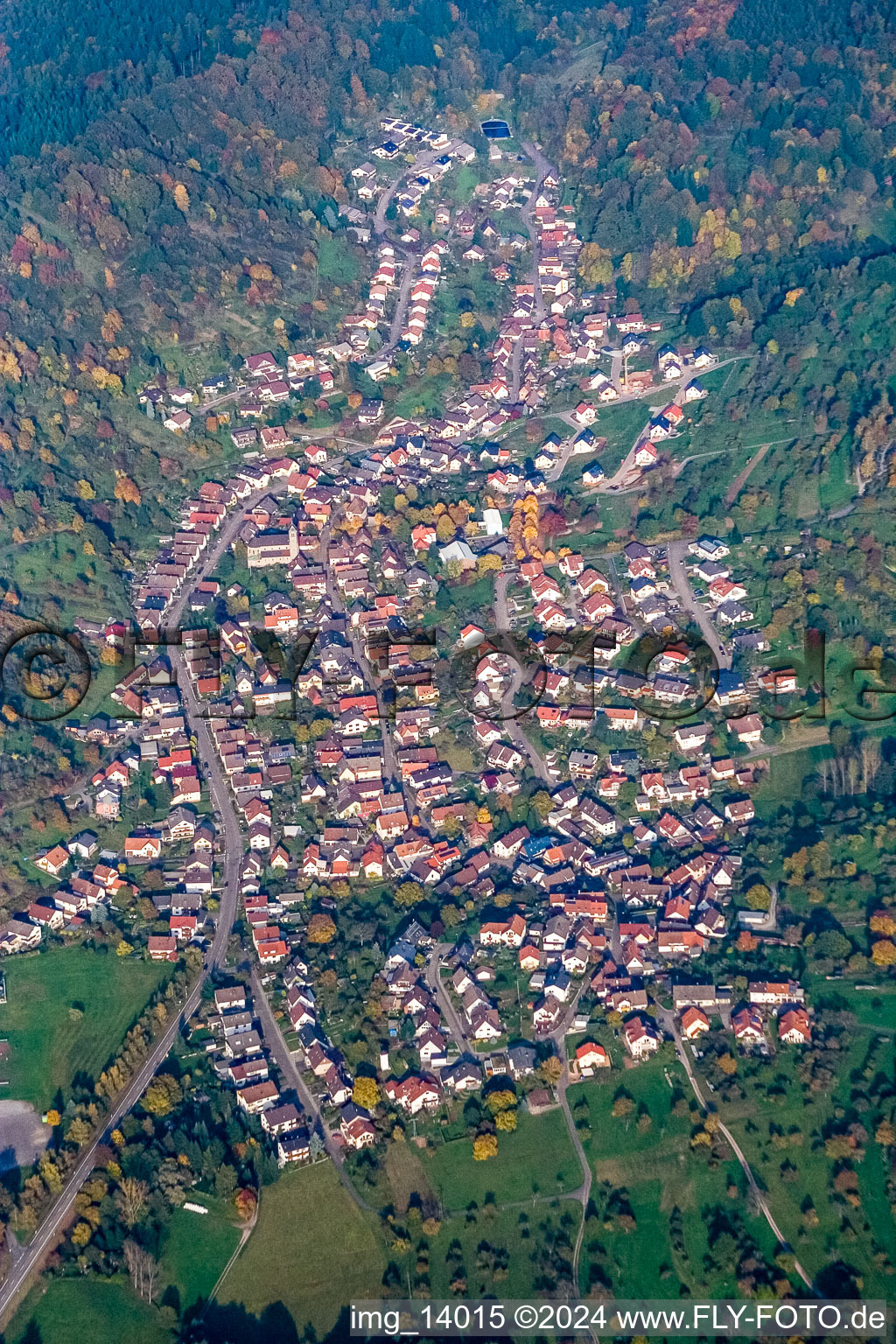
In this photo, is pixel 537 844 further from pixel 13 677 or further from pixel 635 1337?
pixel 13 677

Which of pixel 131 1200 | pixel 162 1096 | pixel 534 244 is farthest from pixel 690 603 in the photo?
pixel 534 244

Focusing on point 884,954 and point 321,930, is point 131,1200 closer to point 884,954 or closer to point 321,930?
point 321,930

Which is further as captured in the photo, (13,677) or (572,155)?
(572,155)

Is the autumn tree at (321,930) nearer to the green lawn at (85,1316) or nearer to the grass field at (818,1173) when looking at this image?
the green lawn at (85,1316)

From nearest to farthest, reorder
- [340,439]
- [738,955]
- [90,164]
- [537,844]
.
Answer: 1. [738,955]
2. [537,844]
3. [340,439]
4. [90,164]

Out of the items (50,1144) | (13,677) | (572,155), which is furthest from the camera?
(572,155)

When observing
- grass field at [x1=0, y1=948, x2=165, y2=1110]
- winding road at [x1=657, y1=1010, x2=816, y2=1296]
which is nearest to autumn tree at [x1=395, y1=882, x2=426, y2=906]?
grass field at [x1=0, y1=948, x2=165, y2=1110]

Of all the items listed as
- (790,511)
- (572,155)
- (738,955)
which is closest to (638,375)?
(790,511)
